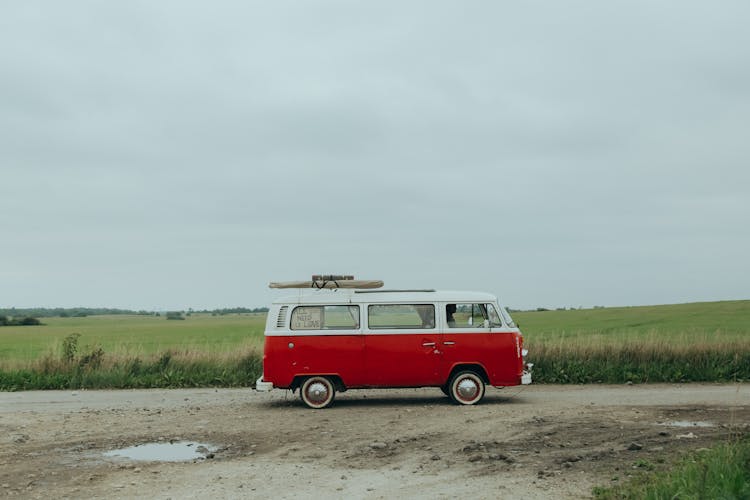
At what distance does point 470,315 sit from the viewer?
15.9m

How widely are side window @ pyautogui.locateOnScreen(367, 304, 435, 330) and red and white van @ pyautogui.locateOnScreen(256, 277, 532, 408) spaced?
2cm

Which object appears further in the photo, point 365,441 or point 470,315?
point 470,315

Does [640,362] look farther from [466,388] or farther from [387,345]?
[387,345]

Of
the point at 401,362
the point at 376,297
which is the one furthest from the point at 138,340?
the point at 401,362

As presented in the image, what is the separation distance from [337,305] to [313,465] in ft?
20.0

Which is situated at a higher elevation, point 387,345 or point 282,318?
point 282,318

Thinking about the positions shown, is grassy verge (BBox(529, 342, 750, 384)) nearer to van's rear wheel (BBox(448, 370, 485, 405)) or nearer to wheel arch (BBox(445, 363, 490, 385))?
wheel arch (BBox(445, 363, 490, 385))

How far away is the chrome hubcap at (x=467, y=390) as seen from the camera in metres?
15.6

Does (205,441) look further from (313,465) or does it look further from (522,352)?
(522,352)

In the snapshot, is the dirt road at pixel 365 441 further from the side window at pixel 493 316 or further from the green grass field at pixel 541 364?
the green grass field at pixel 541 364

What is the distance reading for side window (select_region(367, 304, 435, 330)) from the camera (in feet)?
51.8

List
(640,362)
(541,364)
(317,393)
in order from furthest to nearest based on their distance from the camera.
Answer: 1. (640,362)
2. (541,364)
3. (317,393)

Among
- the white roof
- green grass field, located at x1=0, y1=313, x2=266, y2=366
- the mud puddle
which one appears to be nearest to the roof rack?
the white roof

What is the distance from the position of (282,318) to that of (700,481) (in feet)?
32.0
